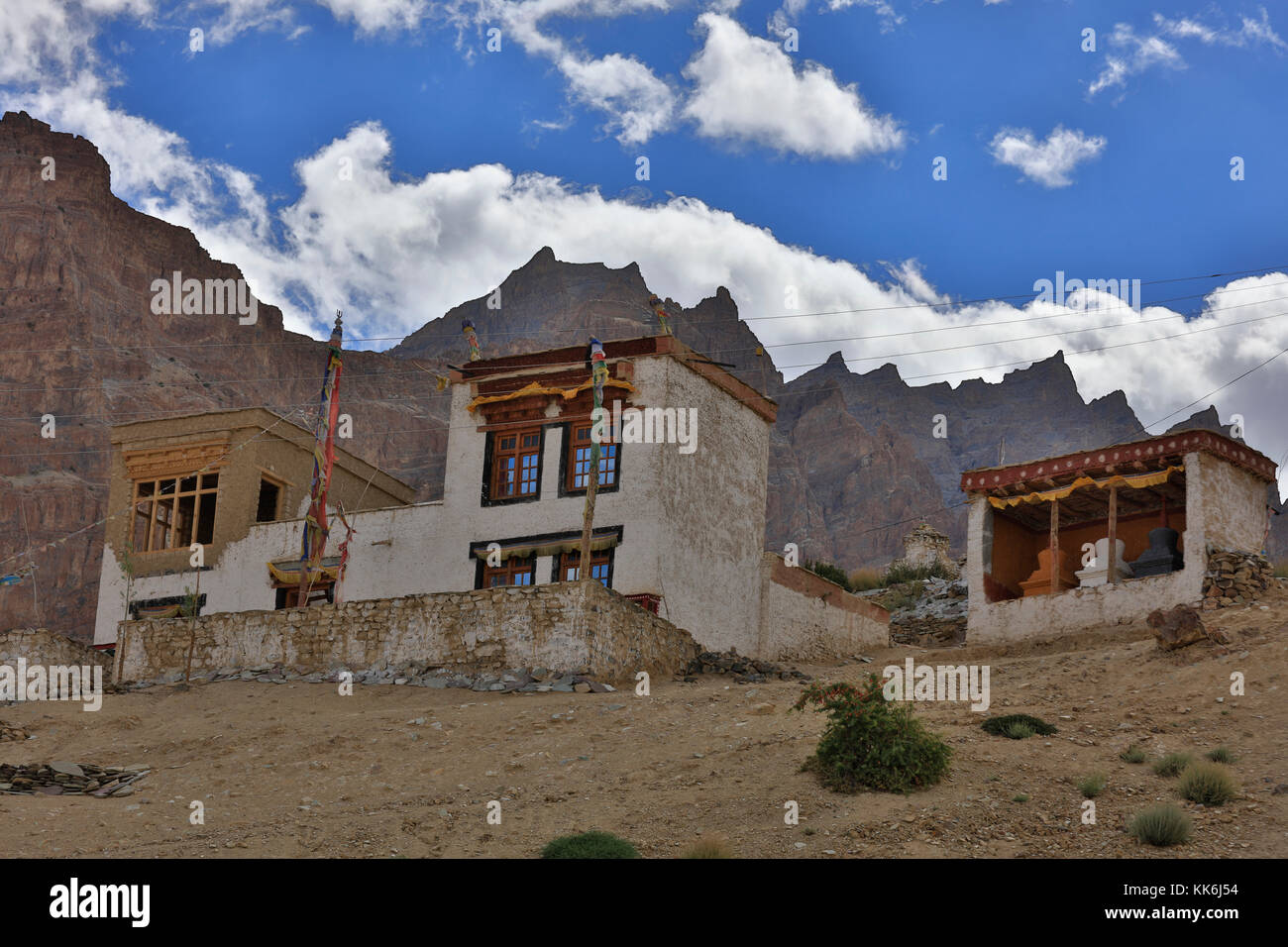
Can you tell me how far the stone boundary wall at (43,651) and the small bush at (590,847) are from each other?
69.2 ft

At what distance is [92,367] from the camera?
94.6m

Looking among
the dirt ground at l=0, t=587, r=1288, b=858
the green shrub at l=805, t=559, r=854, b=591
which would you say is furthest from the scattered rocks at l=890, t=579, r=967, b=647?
the dirt ground at l=0, t=587, r=1288, b=858

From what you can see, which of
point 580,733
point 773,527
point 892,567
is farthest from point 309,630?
point 773,527

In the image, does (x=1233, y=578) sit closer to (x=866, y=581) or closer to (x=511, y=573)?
(x=511, y=573)

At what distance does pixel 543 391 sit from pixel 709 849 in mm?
19926

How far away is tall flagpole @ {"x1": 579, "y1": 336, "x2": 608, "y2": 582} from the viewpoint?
99.7 feet

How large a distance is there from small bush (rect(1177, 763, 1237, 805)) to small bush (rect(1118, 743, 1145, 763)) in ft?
4.24

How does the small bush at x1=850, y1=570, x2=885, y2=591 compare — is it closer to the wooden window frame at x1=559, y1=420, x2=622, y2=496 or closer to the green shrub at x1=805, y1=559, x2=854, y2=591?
the green shrub at x1=805, y1=559, x2=854, y2=591

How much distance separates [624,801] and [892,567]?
120ft

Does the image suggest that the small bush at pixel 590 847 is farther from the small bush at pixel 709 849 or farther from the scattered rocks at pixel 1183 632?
the scattered rocks at pixel 1183 632

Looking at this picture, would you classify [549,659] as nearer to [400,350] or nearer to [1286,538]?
[1286,538]

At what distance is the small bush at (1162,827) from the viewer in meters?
16.3

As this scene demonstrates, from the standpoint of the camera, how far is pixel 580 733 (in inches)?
946
